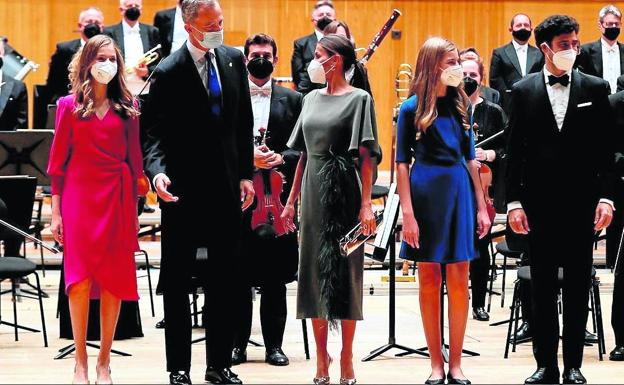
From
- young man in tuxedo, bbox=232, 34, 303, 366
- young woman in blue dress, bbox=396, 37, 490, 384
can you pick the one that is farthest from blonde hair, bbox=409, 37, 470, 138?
young man in tuxedo, bbox=232, 34, 303, 366

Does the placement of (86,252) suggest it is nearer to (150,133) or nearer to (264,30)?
(150,133)

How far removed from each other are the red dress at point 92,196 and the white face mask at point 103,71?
0.14 meters

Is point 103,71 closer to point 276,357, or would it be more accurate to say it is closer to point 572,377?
point 276,357

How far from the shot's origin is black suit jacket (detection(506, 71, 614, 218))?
4.97m

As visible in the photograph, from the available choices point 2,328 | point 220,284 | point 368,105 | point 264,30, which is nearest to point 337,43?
point 368,105

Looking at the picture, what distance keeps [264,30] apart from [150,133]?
261 inches

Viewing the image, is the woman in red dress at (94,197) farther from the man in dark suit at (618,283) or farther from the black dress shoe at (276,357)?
the man in dark suit at (618,283)

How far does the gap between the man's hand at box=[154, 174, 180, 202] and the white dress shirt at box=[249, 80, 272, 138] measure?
1.25m

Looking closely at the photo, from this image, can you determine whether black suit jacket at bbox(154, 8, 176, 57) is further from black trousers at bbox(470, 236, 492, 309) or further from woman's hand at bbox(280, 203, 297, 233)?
woman's hand at bbox(280, 203, 297, 233)

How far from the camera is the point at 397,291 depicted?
26.3 ft

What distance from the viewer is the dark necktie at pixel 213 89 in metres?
4.87

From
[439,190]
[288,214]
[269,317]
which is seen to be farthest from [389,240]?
[269,317]

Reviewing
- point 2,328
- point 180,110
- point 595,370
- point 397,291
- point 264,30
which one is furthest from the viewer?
point 264,30

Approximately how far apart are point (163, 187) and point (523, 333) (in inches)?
103
